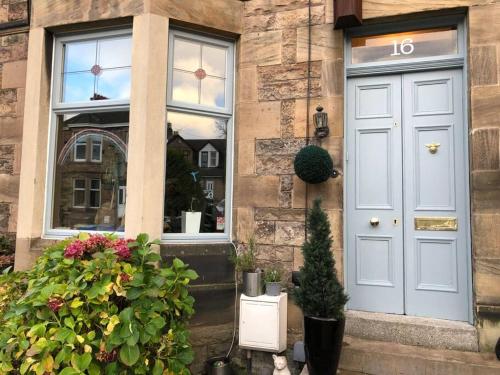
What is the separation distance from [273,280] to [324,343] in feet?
2.80

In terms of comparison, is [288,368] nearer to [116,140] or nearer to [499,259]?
[499,259]

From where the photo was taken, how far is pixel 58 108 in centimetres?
436

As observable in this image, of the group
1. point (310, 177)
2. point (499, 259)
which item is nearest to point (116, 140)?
point (310, 177)

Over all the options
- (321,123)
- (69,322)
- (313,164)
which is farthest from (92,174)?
(321,123)

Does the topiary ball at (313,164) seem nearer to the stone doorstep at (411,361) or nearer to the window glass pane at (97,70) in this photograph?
the stone doorstep at (411,361)

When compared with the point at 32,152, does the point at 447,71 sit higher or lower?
higher

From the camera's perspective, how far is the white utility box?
145 inches

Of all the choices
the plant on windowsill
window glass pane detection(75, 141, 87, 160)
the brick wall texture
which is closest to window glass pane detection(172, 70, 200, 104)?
the plant on windowsill

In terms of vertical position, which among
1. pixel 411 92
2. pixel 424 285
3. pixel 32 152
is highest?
pixel 411 92

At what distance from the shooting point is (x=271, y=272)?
395cm

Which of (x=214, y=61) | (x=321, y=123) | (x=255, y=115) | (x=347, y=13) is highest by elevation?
(x=347, y=13)

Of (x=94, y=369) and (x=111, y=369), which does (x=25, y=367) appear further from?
(x=111, y=369)

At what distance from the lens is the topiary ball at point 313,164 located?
3.78 m

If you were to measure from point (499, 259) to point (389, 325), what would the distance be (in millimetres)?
1078
